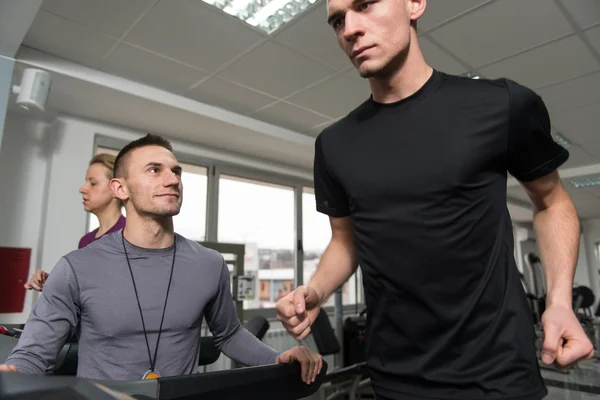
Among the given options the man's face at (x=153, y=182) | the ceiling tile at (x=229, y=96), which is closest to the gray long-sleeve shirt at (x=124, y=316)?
the man's face at (x=153, y=182)

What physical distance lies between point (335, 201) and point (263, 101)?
115 inches

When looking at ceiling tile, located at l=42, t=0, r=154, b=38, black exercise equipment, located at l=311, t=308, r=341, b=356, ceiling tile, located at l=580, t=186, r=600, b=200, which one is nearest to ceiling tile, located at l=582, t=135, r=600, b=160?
ceiling tile, located at l=580, t=186, r=600, b=200


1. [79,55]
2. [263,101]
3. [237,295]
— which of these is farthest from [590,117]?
[79,55]

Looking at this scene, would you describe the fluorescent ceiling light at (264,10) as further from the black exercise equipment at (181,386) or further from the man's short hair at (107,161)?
the black exercise equipment at (181,386)

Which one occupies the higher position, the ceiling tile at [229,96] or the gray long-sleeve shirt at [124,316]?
the ceiling tile at [229,96]

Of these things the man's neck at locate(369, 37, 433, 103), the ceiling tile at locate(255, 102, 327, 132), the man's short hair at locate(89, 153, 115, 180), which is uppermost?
the ceiling tile at locate(255, 102, 327, 132)

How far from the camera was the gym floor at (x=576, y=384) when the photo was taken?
3531 mm

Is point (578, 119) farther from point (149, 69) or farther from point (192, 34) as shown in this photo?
point (149, 69)

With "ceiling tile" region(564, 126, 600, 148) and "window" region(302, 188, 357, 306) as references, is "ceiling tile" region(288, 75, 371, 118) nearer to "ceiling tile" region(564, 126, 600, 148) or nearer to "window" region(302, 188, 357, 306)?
"window" region(302, 188, 357, 306)

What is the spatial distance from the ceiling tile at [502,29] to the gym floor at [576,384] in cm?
251

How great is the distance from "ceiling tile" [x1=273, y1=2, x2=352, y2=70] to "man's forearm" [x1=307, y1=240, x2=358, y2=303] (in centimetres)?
190

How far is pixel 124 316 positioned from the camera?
48.8 inches

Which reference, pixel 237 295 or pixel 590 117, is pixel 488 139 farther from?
pixel 590 117

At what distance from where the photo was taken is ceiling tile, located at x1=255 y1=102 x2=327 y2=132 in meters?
3.88
